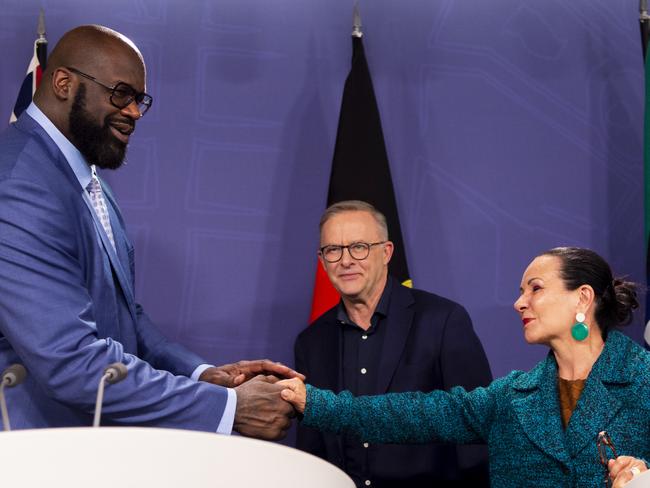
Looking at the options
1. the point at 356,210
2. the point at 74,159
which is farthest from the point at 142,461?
the point at 356,210

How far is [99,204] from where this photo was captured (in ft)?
9.40

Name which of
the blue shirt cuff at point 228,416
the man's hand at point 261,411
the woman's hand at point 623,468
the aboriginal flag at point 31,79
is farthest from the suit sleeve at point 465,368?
the aboriginal flag at point 31,79

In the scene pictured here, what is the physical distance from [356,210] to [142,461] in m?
2.73

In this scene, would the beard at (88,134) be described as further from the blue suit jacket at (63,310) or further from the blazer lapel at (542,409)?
the blazer lapel at (542,409)

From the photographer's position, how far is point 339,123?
4.31 metres

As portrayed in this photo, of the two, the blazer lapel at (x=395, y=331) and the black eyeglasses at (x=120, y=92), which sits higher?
the black eyeglasses at (x=120, y=92)

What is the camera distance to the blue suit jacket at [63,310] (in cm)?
253

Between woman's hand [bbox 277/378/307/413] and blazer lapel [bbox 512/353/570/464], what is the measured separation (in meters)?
0.61

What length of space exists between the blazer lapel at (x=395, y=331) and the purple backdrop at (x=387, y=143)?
24.9 inches

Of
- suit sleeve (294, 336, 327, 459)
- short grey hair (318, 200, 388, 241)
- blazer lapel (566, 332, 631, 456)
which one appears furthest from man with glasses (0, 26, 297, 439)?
short grey hair (318, 200, 388, 241)

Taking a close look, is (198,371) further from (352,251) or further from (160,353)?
(352,251)

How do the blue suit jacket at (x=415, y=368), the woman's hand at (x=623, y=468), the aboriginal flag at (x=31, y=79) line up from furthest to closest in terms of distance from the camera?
the aboriginal flag at (x=31, y=79) < the blue suit jacket at (x=415, y=368) < the woman's hand at (x=623, y=468)

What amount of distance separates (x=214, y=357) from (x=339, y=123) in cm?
103

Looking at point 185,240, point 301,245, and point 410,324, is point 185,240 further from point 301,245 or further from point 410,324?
point 410,324
